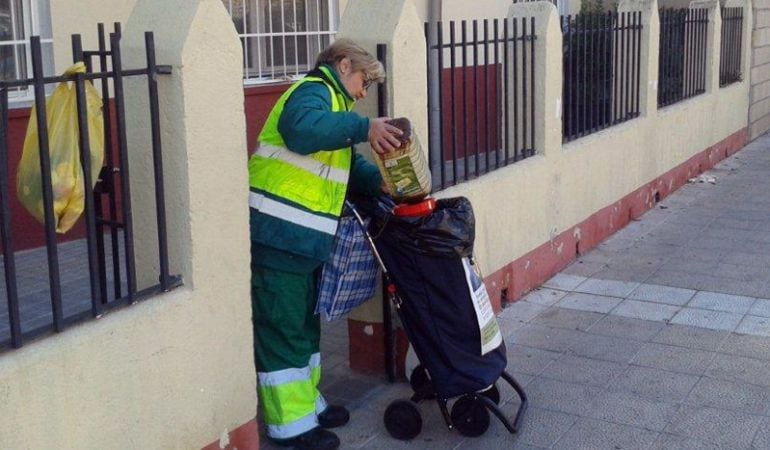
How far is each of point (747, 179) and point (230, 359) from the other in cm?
875

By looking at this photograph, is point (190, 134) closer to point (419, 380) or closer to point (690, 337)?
point (419, 380)

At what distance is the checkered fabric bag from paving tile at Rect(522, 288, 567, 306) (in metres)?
2.20

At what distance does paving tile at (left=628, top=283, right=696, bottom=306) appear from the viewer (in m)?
6.53

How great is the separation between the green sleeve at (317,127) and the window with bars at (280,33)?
479cm

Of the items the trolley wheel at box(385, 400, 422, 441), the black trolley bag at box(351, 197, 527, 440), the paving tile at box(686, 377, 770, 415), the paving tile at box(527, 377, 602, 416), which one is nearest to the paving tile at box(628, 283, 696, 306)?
the paving tile at box(686, 377, 770, 415)

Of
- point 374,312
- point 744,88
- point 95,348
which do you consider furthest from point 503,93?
point 744,88

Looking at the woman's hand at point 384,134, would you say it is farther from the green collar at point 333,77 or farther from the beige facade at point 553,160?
the beige facade at point 553,160

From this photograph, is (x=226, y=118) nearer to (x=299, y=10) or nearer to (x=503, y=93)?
(x=503, y=93)

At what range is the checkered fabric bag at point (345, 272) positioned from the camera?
440 cm

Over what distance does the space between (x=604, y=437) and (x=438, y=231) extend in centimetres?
123

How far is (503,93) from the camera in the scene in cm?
664

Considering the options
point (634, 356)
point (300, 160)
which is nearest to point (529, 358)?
point (634, 356)

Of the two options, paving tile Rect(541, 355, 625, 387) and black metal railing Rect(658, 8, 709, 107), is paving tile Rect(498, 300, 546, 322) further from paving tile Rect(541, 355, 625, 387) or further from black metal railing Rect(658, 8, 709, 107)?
black metal railing Rect(658, 8, 709, 107)

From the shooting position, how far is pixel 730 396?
488cm
